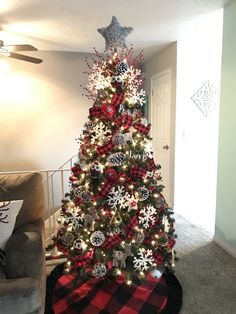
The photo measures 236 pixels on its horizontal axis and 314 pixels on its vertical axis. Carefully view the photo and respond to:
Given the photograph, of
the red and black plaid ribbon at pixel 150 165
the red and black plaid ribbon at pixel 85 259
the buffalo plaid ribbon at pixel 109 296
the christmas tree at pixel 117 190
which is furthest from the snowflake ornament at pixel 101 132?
the buffalo plaid ribbon at pixel 109 296

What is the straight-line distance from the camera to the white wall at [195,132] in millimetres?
3527

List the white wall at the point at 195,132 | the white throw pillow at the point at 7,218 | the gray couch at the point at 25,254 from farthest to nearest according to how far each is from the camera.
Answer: the white wall at the point at 195,132 < the white throw pillow at the point at 7,218 < the gray couch at the point at 25,254

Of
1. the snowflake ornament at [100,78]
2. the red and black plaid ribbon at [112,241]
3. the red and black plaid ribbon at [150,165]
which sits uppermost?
the snowflake ornament at [100,78]

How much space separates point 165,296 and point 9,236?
1.18 meters

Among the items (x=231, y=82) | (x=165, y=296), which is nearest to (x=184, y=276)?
(x=165, y=296)

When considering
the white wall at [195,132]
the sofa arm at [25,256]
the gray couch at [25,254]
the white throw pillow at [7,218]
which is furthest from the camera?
the white wall at [195,132]

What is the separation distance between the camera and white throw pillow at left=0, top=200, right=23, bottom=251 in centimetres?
167

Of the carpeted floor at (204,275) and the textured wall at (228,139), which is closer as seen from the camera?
the carpeted floor at (204,275)

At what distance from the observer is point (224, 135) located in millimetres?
2629

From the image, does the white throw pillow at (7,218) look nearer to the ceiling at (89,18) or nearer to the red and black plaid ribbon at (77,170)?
the red and black plaid ribbon at (77,170)

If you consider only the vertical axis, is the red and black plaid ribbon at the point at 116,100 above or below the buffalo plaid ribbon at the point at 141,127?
above

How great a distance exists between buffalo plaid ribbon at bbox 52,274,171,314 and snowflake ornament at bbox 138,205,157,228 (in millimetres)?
529

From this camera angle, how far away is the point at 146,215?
1.86 metres

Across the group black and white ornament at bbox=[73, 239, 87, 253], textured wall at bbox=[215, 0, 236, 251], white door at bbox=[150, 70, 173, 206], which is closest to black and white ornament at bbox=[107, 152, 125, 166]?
black and white ornament at bbox=[73, 239, 87, 253]
